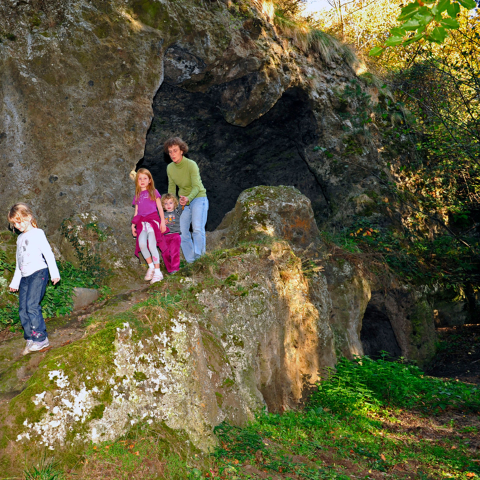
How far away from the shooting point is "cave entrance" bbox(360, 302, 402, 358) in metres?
12.7

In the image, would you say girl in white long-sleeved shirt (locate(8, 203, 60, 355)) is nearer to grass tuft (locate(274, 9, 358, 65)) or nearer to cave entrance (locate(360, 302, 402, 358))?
grass tuft (locate(274, 9, 358, 65))

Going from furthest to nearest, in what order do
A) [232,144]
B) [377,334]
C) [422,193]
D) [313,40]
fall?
[232,144], [422,193], [377,334], [313,40]

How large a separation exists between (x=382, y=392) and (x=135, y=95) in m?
7.35

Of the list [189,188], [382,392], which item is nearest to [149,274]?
[189,188]

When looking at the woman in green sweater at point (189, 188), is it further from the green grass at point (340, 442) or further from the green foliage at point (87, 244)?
the green grass at point (340, 442)

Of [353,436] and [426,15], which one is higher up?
Result: [426,15]

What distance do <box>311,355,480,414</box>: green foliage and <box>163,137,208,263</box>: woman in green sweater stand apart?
3.13 meters

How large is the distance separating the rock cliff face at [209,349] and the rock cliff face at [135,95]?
2680 millimetres

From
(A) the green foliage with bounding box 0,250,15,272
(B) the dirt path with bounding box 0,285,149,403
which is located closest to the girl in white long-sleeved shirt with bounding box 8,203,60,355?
(B) the dirt path with bounding box 0,285,149,403

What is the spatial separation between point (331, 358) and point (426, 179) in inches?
324

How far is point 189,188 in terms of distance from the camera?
7.41 meters

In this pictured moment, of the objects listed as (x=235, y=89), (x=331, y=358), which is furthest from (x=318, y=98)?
(x=331, y=358)

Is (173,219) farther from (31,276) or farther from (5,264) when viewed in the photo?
(31,276)

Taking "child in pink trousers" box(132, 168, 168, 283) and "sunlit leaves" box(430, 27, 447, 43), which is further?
"child in pink trousers" box(132, 168, 168, 283)
